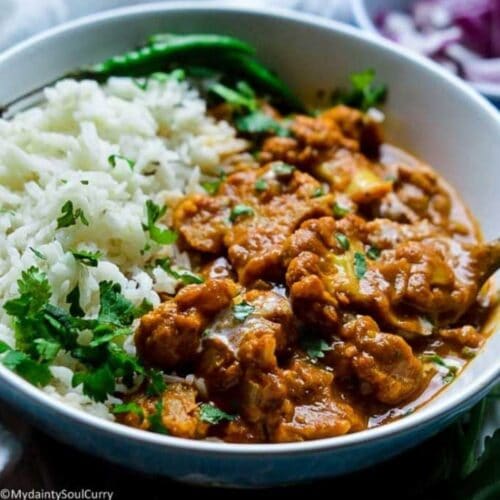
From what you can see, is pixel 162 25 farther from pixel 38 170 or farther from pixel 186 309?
pixel 186 309

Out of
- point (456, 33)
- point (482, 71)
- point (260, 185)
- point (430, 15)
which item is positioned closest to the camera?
point (260, 185)

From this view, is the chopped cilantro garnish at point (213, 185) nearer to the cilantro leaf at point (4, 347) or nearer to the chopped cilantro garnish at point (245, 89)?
the chopped cilantro garnish at point (245, 89)

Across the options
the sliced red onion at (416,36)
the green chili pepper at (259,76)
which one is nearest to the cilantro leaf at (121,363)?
the green chili pepper at (259,76)

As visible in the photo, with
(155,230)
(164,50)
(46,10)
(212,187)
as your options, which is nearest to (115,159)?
(155,230)

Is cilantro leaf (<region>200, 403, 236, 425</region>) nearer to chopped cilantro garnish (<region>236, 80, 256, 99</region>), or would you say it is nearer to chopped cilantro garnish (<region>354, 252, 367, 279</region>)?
chopped cilantro garnish (<region>354, 252, 367, 279</region>)

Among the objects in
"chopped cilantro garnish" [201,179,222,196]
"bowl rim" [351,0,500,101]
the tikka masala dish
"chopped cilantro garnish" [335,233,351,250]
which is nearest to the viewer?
the tikka masala dish

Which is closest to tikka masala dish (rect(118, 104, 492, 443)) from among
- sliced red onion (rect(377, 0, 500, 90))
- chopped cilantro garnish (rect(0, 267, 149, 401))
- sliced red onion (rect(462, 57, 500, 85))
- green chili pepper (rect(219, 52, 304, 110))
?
chopped cilantro garnish (rect(0, 267, 149, 401))

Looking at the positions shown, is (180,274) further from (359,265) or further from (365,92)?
(365,92)
